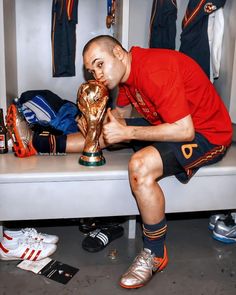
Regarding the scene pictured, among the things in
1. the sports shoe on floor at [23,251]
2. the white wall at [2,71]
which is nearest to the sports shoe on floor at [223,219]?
the sports shoe on floor at [23,251]

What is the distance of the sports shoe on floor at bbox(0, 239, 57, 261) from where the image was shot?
166cm

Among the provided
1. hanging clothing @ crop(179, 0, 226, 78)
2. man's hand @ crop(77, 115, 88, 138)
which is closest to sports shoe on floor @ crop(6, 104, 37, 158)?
man's hand @ crop(77, 115, 88, 138)

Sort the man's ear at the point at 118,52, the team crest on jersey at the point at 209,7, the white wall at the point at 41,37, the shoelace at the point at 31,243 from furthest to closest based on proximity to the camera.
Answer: the white wall at the point at 41,37 → the team crest on jersey at the point at 209,7 → the shoelace at the point at 31,243 → the man's ear at the point at 118,52

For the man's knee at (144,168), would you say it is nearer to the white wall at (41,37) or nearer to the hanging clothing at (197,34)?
the hanging clothing at (197,34)

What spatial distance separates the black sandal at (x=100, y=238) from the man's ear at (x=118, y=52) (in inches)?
34.6

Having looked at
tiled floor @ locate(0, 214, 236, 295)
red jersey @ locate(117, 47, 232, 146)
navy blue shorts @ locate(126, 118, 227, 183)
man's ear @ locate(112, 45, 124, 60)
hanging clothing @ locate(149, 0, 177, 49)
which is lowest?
tiled floor @ locate(0, 214, 236, 295)

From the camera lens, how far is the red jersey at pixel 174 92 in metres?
1.45

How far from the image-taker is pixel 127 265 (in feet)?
5.48

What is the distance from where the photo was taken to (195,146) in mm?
1600

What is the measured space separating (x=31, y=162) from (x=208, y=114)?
866 millimetres

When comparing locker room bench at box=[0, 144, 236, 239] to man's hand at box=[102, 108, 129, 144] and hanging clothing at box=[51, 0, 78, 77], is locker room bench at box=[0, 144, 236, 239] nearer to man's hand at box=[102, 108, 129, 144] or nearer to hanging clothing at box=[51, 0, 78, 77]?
man's hand at box=[102, 108, 129, 144]

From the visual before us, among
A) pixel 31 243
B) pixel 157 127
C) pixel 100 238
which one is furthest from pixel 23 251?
pixel 157 127

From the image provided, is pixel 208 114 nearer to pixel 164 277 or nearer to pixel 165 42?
pixel 164 277

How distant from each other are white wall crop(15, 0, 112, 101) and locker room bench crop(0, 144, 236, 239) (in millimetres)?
1131
